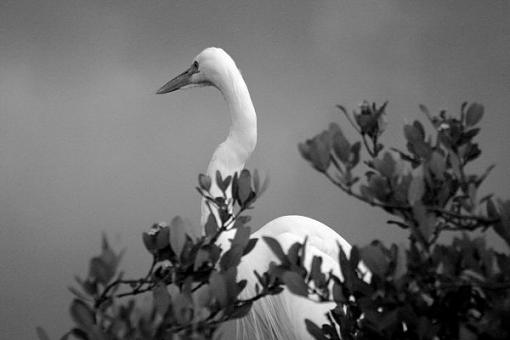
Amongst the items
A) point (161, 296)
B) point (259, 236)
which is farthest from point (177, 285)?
point (259, 236)

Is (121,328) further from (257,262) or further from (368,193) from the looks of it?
(257,262)

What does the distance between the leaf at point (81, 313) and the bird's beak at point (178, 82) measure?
13.8ft

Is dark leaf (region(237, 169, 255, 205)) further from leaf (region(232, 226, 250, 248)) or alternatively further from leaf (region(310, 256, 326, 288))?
leaf (region(310, 256, 326, 288))

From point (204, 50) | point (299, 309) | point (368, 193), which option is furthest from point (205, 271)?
point (204, 50)

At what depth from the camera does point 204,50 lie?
5988mm

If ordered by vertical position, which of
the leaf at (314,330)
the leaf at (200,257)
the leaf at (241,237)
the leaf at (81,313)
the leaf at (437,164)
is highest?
the leaf at (437,164)

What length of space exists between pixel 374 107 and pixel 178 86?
4.05 meters

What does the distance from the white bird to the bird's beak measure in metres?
0.38

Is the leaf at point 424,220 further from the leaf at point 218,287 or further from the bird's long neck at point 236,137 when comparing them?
the bird's long neck at point 236,137

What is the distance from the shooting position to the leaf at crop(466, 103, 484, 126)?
2.48m

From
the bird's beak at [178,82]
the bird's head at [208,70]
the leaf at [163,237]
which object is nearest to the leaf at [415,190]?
the leaf at [163,237]

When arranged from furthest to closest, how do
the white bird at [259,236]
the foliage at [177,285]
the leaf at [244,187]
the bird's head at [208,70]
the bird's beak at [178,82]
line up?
the bird's beak at [178,82]
the bird's head at [208,70]
the white bird at [259,236]
the leaf at [244,187]
the foliage at [177,285]

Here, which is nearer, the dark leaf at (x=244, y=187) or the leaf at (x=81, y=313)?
the leaf at (x=81, y=313)

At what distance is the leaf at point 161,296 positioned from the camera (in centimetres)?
240
